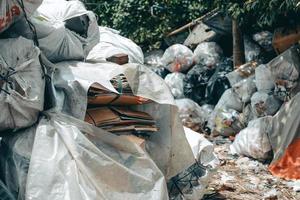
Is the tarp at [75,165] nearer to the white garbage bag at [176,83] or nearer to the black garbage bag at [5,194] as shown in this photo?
the black garbage bag at [5,194]

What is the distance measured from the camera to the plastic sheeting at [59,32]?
8.07 ft

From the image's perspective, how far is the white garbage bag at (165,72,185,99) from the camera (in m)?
5.66

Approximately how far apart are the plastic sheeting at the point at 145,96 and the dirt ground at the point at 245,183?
680 millimetres

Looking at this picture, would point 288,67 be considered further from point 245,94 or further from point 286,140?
point 245,94

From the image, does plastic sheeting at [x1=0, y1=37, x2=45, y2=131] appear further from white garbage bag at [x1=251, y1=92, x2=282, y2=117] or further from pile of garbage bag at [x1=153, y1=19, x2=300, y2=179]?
white garbage bag at [x1=251, y1=92, x2=282, y2=117]

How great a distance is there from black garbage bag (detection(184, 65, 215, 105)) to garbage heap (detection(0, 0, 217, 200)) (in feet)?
9.22

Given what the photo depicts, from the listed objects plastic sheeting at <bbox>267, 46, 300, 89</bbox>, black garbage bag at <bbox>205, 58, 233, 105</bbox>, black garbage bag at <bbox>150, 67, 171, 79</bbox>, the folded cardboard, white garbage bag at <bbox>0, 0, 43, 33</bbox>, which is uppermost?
white garbage bag at <bbox>0, 0, 43, 33</bbox>

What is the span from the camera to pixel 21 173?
7.06ft

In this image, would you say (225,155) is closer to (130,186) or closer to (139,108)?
(139,108)

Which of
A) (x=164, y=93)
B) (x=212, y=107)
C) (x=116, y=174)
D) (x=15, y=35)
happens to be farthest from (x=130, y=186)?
(x=212, y=107)

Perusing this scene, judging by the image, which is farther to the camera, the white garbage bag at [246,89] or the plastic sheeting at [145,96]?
the white garbage bag at [246,89]

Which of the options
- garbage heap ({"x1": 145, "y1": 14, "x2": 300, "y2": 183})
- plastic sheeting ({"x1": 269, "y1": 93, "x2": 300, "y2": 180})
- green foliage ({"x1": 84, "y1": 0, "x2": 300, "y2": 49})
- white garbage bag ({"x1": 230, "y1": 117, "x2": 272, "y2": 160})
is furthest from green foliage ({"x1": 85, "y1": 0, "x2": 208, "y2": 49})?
plastic sheeting ({"x1": 269, "y1": 93, "x2": 300, "y2": 180})

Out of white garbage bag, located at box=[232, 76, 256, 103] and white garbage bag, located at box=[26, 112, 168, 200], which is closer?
white garbage bag, located at box=[26, 112, 168, 200]

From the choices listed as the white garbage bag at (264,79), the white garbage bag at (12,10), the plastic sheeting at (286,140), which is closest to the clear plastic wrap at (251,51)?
the white garbage bag at (264,79)
